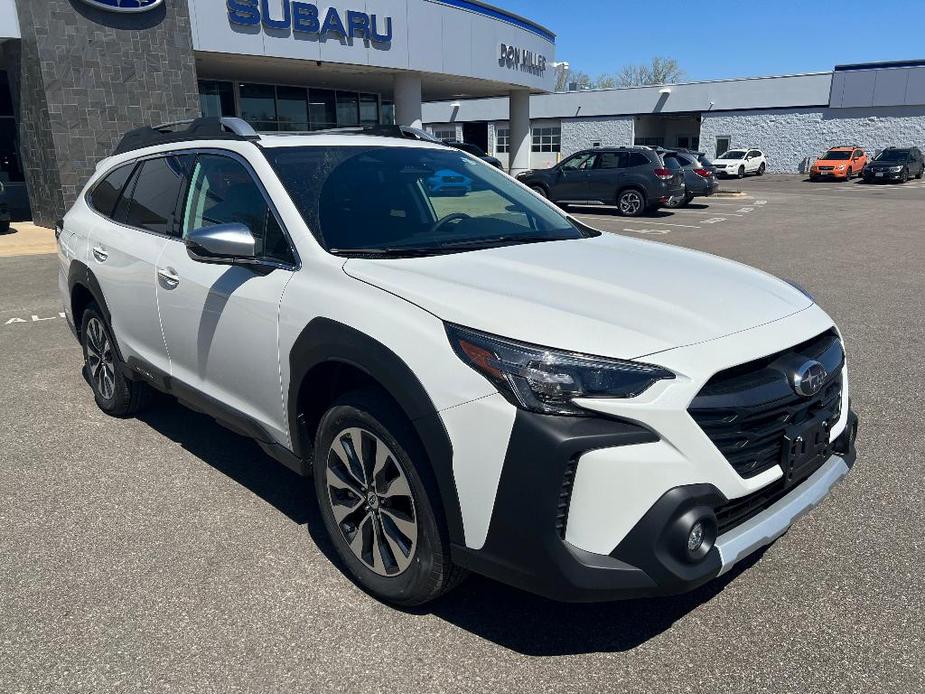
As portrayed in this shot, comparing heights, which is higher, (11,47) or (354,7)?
(354,7)

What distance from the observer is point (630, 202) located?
1942 centimetres

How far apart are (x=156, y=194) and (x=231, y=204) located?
858 millimetres

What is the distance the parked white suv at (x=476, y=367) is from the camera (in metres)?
2.09

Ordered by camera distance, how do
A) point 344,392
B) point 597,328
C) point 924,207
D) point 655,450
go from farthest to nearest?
point 924,207
point 344,392
point 597,328
point 655,450

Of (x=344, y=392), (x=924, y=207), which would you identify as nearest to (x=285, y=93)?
(x=924, y=207)

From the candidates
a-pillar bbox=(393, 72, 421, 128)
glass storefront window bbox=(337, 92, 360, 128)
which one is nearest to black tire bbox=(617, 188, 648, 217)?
a-pillar bbox=(393, 72, 421, 128)

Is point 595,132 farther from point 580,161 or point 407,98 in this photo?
point 580,161

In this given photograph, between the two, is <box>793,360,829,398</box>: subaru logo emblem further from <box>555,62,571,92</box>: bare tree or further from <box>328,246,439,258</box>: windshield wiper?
<box>555,62,571,92</box>: bare tree

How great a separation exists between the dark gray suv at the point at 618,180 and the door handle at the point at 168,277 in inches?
623

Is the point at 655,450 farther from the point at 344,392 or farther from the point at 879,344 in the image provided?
the point at 879,344

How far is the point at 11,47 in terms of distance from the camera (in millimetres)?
14258

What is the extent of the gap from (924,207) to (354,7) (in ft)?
60.7

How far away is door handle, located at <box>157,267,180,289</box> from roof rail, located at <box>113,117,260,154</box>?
71 cm

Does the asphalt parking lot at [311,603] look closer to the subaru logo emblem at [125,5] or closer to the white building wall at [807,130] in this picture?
the subaru logo emblem at [125,5]
